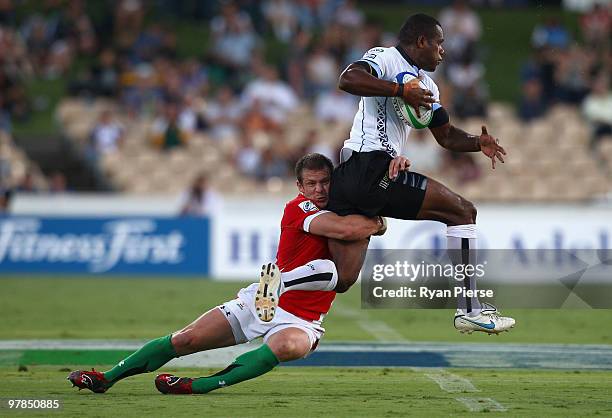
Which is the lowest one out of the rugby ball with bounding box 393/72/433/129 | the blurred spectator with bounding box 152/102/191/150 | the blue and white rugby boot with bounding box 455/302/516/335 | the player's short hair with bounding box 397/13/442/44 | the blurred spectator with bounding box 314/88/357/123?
the blue and white rugby boot with bounding box 455/302/516/335

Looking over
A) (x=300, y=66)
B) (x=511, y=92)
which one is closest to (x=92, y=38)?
(x=300, y=66)

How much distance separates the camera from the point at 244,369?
28.2 ft

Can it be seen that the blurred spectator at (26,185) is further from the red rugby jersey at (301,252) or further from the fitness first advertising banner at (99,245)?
the red rugby jersey at (301,252)

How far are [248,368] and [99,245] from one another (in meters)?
13.1

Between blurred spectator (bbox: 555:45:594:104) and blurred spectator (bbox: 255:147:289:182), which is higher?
blurred spectator (bbox: 555:45:594:104)

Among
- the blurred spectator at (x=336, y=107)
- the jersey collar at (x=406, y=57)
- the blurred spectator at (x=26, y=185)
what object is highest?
the blurred spectator at (x=336, y=107)

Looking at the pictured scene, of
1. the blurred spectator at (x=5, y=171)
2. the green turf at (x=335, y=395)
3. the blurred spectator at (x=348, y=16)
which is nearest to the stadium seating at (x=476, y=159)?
the blurred spectator at (x=5, y=171)

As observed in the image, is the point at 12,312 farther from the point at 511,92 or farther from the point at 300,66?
the point at 511,92

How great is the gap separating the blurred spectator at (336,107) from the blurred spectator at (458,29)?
6.95 feet

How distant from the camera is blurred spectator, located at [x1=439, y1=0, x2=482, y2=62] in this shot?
2480 cm

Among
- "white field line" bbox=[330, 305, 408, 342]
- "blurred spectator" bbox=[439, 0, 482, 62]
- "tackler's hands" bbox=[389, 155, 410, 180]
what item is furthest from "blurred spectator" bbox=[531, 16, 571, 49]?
"tackler's hands" bbox=[389, 155, 410, 180]

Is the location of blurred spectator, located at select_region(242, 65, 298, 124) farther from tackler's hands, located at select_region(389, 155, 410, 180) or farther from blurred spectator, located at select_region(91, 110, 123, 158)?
tackler's hands, located at select_region(389, 155, 410, 180)

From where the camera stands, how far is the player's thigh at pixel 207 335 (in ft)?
28.6

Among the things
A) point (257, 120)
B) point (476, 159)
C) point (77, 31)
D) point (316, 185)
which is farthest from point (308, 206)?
point (77, 31)
